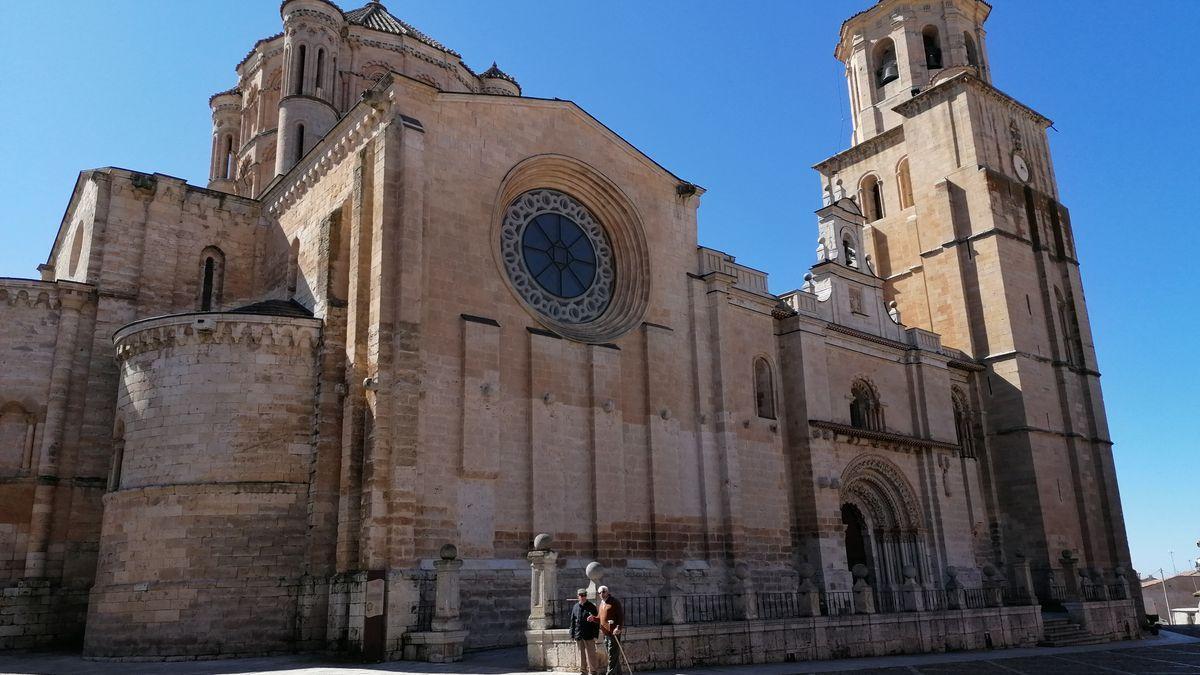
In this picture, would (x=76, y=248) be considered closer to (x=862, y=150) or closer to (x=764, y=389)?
(x=764, y=389)

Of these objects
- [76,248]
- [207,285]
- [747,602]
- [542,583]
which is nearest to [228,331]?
[207,285]

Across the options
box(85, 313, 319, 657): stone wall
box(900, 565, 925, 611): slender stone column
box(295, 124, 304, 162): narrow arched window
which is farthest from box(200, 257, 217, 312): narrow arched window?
box(900, 565, 925, 611): slender stone column

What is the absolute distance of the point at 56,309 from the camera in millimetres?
18984

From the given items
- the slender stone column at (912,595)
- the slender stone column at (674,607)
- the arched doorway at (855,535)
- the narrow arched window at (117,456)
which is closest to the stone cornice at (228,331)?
the narrow arched window at (117,456)

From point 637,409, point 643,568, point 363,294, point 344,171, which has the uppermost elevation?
point 344,171

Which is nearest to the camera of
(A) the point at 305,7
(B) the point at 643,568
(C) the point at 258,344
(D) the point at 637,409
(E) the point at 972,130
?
(C) the point at 258,344

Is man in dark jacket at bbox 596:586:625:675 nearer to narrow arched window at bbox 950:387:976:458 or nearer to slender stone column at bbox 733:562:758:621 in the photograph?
slender stone column at bbox 733:562:758:621

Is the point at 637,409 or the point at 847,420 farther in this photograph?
the point at 847,420

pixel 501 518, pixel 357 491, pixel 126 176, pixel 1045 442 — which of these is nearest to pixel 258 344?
pixel 357 491

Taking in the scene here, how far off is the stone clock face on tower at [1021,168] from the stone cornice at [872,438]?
11.3 meters

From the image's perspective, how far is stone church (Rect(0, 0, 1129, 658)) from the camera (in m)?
15.6

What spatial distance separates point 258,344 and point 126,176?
22.0 feet

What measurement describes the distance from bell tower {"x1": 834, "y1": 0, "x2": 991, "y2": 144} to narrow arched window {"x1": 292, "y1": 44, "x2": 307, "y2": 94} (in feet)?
67.8

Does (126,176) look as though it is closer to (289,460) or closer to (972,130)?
(289,460)
